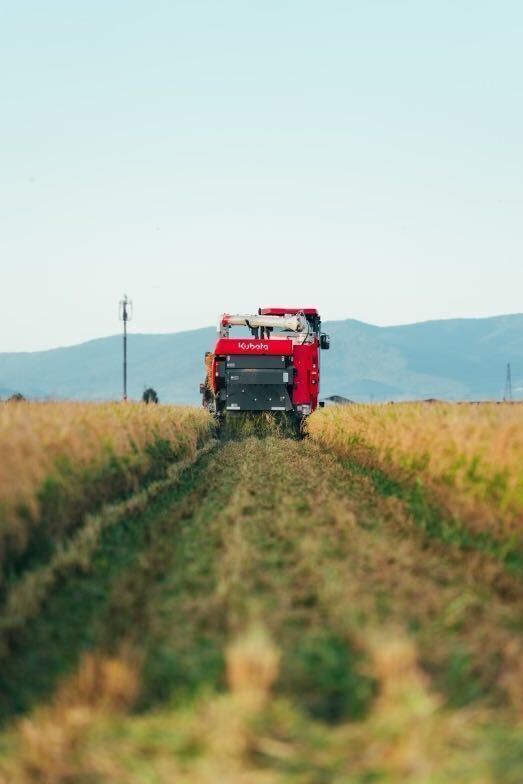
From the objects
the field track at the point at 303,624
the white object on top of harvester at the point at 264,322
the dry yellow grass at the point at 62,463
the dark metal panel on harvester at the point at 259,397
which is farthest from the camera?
the white object on top of harvester at the point at 264,322

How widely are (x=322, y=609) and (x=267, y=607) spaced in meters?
0.39

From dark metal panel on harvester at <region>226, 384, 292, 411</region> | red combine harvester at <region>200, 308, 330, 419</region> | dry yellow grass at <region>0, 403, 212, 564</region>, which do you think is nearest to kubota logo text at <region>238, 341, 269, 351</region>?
red combine harvester at <region>200, 308, 330, 419</region>

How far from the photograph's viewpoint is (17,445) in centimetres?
1055

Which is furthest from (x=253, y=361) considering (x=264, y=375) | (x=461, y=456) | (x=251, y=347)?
(x=461, y=456)

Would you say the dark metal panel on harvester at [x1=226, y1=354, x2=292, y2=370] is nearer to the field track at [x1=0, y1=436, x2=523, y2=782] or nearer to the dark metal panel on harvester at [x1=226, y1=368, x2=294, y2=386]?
the dark metal panel on harvester at [x1=226, y1=368, x2=294, y2=386]

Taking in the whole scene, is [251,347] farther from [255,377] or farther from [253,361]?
[255,377]

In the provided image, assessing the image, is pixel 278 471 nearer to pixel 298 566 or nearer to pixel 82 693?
pixel 298 566

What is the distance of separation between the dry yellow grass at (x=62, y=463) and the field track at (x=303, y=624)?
559 mm

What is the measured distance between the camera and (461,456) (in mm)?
12594

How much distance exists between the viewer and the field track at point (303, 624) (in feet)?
18.0

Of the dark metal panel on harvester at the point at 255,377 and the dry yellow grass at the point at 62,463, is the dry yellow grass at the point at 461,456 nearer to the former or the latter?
the dry yellow grass at the point at 62,463

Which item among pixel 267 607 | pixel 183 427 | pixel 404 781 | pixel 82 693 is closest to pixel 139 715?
pixel 82 693

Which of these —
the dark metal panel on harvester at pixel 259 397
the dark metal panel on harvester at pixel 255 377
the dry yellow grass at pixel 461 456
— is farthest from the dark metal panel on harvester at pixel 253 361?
the dry yellow grass at pixel 461 456

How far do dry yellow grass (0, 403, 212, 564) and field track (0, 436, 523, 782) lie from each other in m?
0.56
